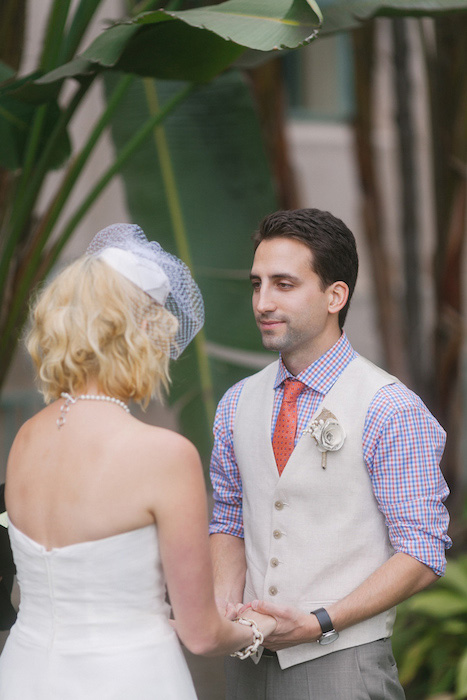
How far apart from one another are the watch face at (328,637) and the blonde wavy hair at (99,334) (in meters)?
0.72

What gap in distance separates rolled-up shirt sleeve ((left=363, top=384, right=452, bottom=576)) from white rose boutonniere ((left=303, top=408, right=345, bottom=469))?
2.5 inches

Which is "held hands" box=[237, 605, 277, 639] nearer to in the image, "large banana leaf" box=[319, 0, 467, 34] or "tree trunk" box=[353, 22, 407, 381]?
"large banana leaf" box=[319, 0, 467, 34]

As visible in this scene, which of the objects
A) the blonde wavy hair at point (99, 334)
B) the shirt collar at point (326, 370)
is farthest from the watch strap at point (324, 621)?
the blonde wavy hair at point (99, 334)

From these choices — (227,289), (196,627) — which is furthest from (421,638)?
(196,627)

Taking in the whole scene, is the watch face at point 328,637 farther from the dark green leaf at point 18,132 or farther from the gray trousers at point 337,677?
the dark green leaf at point 18,132

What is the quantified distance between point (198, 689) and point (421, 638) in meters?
1.17

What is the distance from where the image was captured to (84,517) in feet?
5.95

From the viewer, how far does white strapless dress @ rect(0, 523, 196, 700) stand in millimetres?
1838

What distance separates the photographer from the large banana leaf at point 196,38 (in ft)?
8.05

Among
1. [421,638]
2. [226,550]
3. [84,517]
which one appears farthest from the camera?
[421,638]

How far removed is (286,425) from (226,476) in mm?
278

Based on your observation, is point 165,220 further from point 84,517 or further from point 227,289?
point 84,517

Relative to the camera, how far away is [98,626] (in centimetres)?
186

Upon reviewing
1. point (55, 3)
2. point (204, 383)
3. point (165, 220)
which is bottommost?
point (204, 383)
